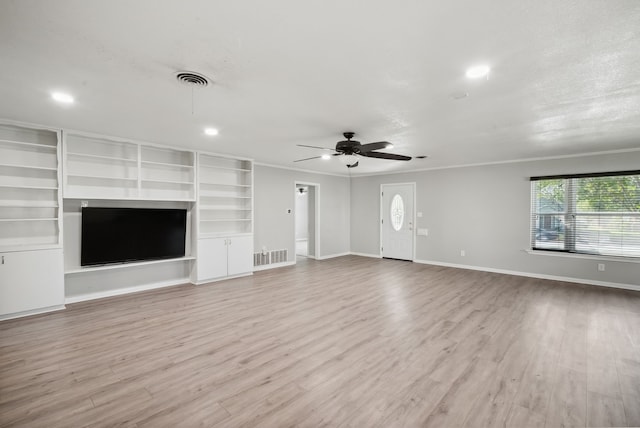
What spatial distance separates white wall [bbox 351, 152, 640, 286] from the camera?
17.9ft

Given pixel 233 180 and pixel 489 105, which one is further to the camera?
pixel 233 180

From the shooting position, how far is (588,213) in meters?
5.54

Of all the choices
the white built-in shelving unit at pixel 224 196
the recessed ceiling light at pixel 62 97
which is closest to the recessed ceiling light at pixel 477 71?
the recessed ceiling light at pixel 62 97

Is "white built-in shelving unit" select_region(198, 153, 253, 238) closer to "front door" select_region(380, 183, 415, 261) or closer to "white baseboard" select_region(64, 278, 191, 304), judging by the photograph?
"white baseboard" select_region(64, 278, 191, 304)

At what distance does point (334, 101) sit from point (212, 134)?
224 centimetres

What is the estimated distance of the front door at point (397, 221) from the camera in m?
8.00

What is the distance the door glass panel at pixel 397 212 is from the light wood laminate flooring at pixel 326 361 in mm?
3537

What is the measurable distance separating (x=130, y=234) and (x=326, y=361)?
3.94 metres

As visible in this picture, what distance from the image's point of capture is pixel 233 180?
20.7 feet

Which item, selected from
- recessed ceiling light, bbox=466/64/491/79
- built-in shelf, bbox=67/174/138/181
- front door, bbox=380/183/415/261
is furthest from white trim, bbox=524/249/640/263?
built-in shelf, bbox=67/174/138/181

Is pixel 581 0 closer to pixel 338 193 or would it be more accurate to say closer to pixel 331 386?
pixel 331 386

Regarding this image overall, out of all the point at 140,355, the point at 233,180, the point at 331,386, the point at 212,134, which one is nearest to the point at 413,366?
the point at 331,386

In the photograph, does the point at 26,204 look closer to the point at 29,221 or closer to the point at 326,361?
the point at 29,221

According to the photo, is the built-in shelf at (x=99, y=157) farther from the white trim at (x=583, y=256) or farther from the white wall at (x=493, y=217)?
the white trim at (x=583, y=256)
